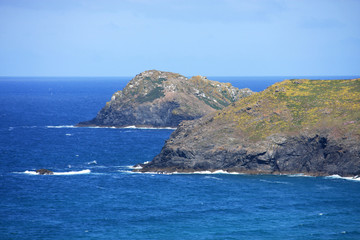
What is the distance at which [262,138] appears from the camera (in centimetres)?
12781

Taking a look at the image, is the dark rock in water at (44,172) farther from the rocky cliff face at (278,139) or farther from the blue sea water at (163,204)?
the rocky cliff face at (278,139)

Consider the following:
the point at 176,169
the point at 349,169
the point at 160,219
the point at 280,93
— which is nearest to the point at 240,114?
the point at 280,93

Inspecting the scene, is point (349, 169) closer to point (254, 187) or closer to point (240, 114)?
point (254, 187)

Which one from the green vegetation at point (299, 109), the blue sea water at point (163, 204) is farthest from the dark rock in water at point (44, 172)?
the green vegetation at point (299, 109)

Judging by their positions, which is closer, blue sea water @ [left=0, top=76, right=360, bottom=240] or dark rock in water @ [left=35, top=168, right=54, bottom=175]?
blue sea water @ [left=0, top=76, right=360, bottom=240]

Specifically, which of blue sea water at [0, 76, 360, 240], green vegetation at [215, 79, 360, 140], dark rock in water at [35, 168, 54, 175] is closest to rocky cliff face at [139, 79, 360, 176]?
green vegetation at [215, 79, 360, 140]

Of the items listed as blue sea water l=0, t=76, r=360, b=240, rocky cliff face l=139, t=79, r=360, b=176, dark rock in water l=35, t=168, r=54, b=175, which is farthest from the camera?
dark rock in water l=35, t=168, r=54, b=175

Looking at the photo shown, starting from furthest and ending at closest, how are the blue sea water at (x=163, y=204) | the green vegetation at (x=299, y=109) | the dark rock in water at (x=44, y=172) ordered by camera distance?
the green vegetation at (x=299, y=109) < the dark rock in water at (x=44, y=172) < the blue sea water at (x=163, y=204)

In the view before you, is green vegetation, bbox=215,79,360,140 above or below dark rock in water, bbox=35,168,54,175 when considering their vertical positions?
above

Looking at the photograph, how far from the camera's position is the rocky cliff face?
123 m

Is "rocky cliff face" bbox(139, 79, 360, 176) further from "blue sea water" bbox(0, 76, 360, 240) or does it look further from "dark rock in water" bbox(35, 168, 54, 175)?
"dark rock in water" bbox(35, 168, 54, 175)

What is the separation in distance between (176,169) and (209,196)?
2372cm

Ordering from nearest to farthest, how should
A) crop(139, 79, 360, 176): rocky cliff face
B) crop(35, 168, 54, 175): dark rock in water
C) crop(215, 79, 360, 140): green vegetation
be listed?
1. crop(139, 79, 360, 176): rocky cliff face
2. crop(35, 168, 54, 175): dark rock in water
3. crop(215, 79, 360, 140): green vegetation

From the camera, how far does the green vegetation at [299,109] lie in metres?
129
